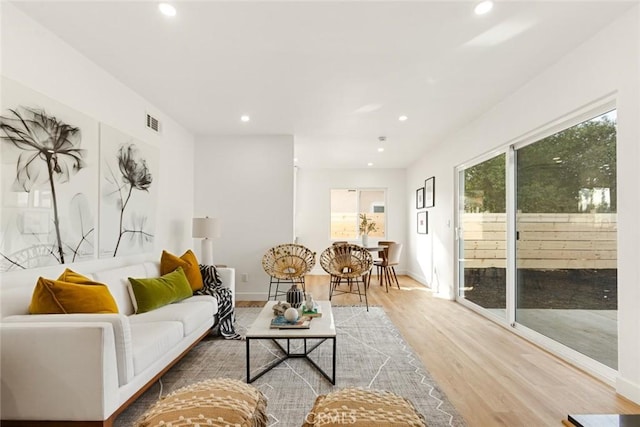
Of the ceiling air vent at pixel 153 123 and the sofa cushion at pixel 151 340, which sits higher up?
the ceiling air vent at pixel 153 123

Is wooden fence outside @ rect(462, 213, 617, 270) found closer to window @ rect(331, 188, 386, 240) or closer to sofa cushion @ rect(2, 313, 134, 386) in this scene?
sofa cushion @ rect(2, 313, 134, 386)

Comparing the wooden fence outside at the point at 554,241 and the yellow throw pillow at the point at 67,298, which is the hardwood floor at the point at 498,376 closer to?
the wooden fence outside at the point at 554,241

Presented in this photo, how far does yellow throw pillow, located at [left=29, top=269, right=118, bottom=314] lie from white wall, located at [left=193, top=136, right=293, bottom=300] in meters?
2.95

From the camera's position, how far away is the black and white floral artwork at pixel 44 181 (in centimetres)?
213

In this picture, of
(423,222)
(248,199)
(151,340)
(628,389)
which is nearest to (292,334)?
(151,340)

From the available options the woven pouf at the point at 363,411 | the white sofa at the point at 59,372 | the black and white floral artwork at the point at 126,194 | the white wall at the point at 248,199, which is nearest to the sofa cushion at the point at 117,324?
the white sofa at the point at 59,372

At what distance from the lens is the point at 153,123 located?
391 centimetres

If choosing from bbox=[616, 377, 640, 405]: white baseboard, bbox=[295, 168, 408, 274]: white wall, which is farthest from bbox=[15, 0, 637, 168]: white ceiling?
bbox=[295, 168, 408, 274]: white wall

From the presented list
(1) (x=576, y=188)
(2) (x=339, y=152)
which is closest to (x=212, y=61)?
(1) (x=576, y=188)

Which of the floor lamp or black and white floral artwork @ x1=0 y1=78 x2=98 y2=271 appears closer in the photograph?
black and white floral artwork @ x1=0 y1=78 x2=98 y2=271

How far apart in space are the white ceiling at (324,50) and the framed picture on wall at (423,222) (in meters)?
2.67

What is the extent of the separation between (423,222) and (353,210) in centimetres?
196

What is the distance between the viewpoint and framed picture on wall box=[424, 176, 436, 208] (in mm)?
6082
